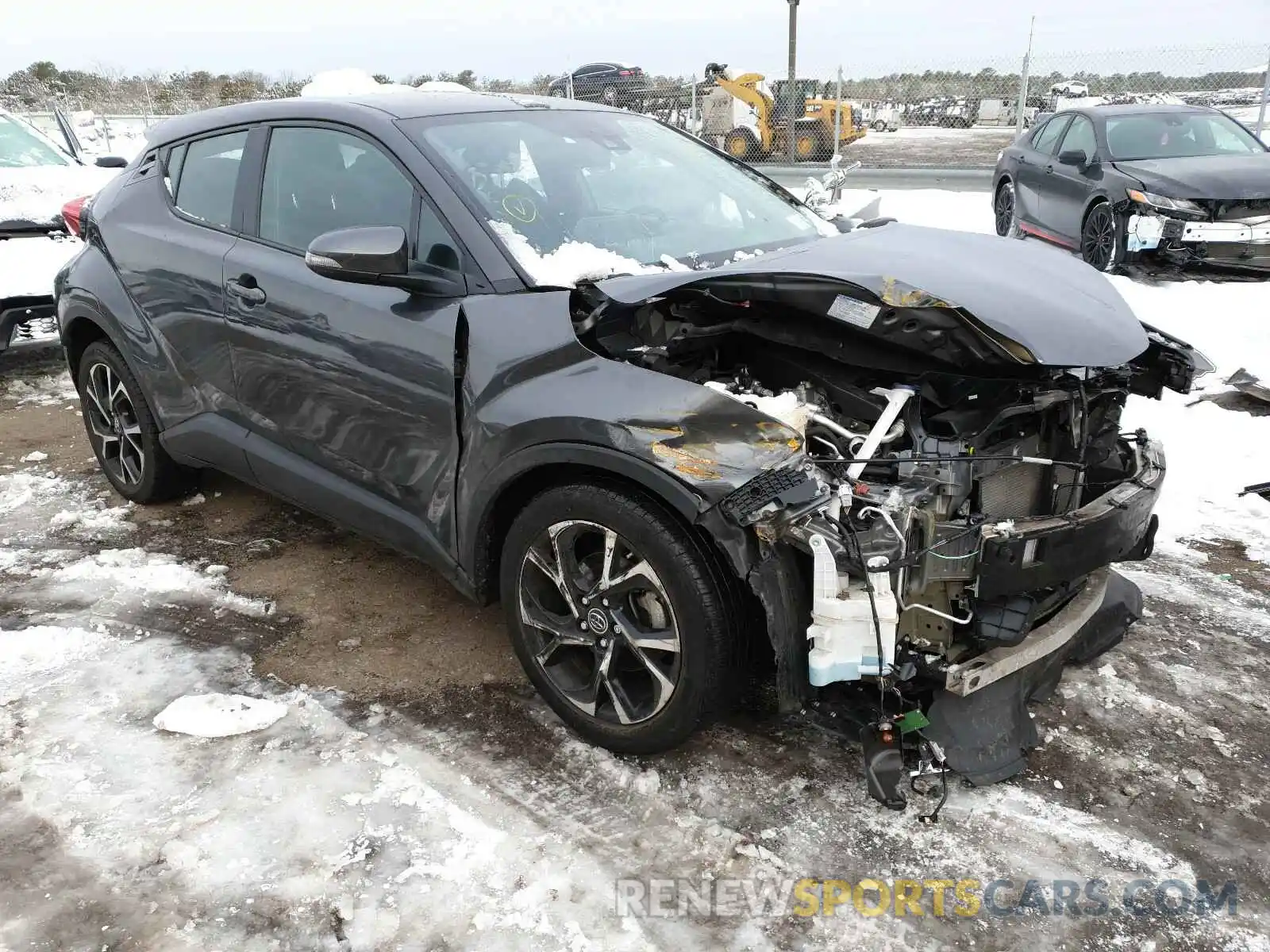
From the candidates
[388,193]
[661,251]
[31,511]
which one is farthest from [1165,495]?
[31,511]

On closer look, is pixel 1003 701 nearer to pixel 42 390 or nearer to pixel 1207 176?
pixel 42 390

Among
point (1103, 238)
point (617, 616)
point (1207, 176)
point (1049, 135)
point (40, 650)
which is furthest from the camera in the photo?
point (1049, 135)

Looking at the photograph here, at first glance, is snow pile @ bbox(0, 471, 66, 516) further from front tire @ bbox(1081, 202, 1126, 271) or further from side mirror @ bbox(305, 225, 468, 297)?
front tire @ bbox(1081, 202, 1126, 271)

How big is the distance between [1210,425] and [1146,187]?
4120 mm

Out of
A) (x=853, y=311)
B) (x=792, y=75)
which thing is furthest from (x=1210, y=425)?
(x=792, y=75)

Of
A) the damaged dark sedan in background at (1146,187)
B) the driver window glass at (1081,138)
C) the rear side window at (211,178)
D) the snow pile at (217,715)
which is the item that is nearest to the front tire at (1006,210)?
the damaged dark sedan in background at (1146,187)

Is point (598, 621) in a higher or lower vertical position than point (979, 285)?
lower


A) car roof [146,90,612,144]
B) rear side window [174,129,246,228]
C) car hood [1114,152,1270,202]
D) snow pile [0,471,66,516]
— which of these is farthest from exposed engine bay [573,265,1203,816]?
car hood [1114,152,1270,202]

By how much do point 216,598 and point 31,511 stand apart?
1631 millimetres

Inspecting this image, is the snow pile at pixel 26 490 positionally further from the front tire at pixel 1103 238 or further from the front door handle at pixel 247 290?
the front tire at pixel 1103 238

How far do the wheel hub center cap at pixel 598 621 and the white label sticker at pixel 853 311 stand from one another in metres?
1.03

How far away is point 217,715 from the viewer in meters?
3.01

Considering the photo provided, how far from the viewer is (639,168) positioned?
11.4 feet

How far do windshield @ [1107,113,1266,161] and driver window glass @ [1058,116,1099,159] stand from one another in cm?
16
